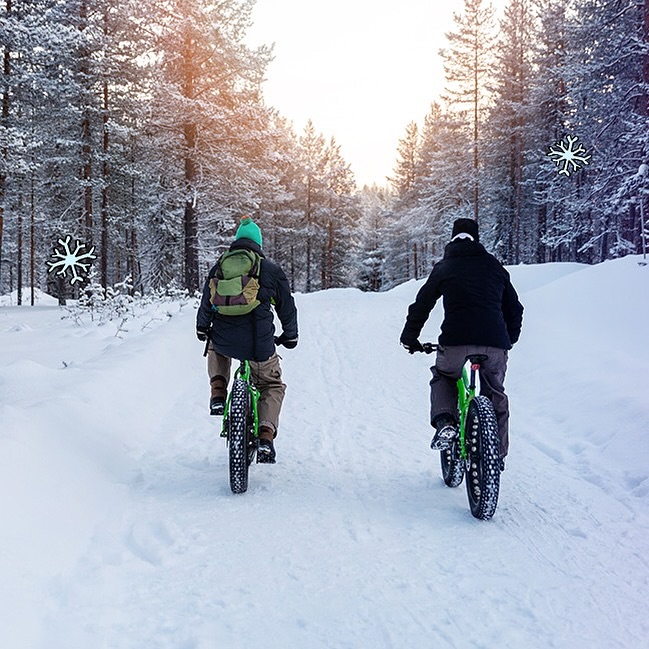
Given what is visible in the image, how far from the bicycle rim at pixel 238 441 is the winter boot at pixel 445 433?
161 centimetres

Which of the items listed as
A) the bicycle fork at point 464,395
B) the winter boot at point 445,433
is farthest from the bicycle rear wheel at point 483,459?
the winter boot at point 445,433

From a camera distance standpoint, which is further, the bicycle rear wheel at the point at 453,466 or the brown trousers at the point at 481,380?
the bicycle rear wheel at the point at 453,466

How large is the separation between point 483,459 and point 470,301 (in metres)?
1.25

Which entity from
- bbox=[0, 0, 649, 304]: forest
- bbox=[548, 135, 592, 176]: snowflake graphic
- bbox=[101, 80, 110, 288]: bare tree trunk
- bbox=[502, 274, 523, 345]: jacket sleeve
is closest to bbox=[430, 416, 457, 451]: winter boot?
bbox=[502, 274, 523, 345]: jacket sleeve

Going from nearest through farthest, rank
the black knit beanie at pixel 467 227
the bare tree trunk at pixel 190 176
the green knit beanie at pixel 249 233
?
1. the black knit beanie at pixel 467 227
2. the green knit beanie at pixel 249 233
3. the bare tree trunk at pixel 190 176

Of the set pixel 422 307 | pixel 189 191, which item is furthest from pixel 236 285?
pixel 189 191

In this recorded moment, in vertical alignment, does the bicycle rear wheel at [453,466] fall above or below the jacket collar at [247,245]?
below

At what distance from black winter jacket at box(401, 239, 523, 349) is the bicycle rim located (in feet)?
5.04

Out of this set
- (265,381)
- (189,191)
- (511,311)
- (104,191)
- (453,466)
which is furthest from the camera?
(104,191)

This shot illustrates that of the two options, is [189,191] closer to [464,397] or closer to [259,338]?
[259,338]

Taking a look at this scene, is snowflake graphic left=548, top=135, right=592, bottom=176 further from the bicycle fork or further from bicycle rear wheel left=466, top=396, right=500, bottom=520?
bicycle rear wheel left=466, top=396, right=500, bottom=520

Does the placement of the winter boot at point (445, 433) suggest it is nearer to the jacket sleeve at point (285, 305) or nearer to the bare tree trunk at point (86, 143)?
the jacket sleeve at point (285, 305)

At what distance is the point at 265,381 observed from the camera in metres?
4.84

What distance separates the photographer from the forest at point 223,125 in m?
16.2
